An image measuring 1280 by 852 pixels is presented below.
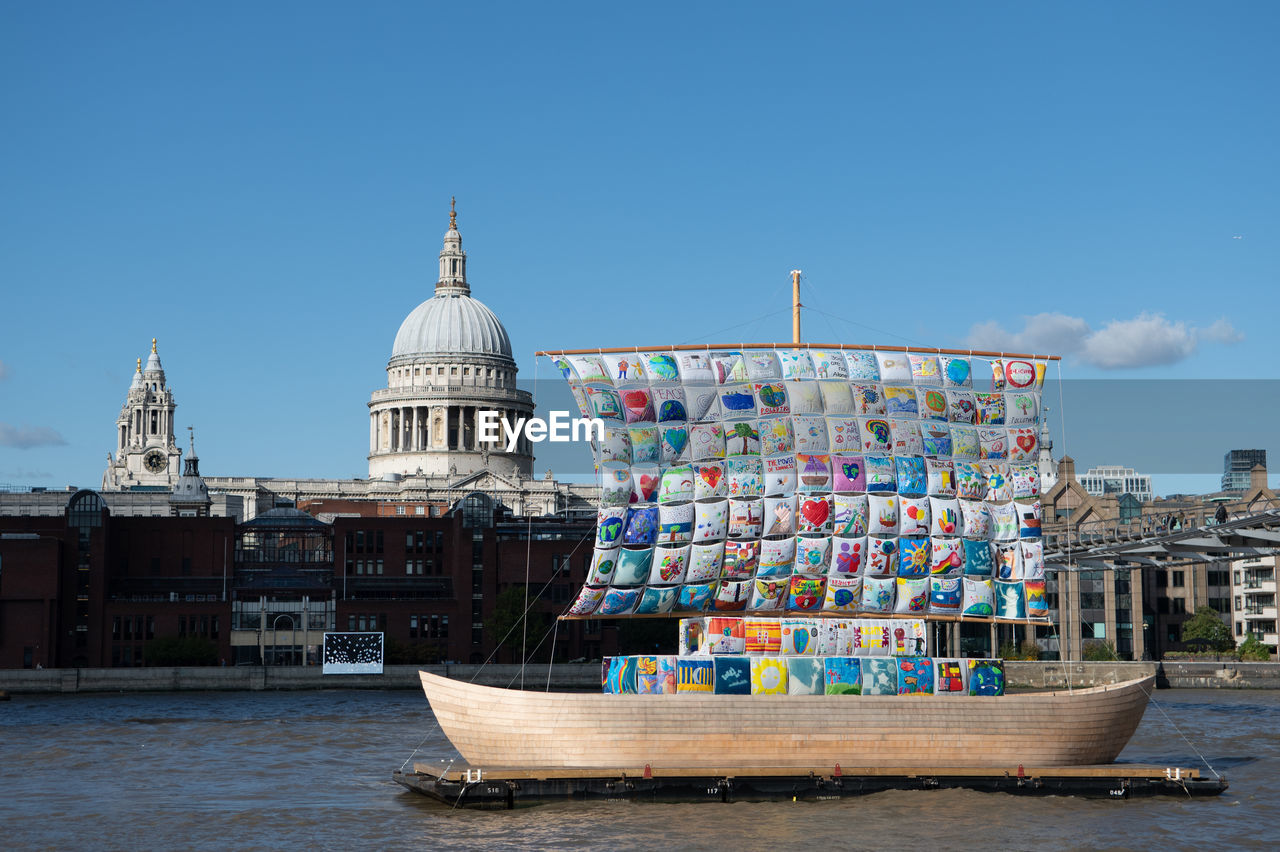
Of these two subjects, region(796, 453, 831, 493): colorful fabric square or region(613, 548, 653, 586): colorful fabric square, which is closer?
region(613, 548, 653, 586): colorful fabric square

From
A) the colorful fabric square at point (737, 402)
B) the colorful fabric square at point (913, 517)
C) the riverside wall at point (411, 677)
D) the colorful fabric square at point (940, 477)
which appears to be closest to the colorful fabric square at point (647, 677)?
the colorful fabric square at point (737, 402)

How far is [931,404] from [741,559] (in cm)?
777

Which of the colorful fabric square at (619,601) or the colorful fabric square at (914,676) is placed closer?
the colorful fabric square at (914,676)

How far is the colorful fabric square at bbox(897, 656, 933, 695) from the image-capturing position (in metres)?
44.5

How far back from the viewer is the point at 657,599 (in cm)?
4859

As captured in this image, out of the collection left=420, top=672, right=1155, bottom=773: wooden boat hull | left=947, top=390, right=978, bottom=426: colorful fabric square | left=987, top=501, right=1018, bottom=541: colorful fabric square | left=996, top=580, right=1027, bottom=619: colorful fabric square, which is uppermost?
left=947, top=390, right=978, bottom=426: colorful fabric square

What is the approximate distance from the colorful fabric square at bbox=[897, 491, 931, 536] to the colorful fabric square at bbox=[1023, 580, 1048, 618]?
3755mm

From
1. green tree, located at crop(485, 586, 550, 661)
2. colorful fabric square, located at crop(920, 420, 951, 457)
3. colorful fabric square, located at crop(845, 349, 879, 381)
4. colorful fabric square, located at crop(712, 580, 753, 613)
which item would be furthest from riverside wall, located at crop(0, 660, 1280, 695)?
colorful fabric square, located at crop(845, 349, 879, 381)

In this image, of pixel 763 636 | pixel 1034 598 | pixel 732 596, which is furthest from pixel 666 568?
pixel 1034 598

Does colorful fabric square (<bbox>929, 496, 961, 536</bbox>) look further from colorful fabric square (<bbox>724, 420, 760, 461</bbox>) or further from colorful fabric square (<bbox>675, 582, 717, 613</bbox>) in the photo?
colorful fabric square (<bbox>675, 582, 717, 613</bbox>)

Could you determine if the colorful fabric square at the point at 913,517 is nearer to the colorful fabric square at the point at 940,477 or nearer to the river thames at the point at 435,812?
the colorful fabric square at the point at 940,477

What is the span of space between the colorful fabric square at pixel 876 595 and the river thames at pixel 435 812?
8.48 meters

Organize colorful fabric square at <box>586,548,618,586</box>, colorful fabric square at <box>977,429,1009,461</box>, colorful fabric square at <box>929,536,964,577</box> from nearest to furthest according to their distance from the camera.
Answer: colorful fabric square at <box>586,548,618,586</box> < colorful fabric square at <box>929,536,964,577</box> < colorful fabric square at <box>977,429,1009,461</box>

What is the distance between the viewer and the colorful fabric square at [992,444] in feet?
167
